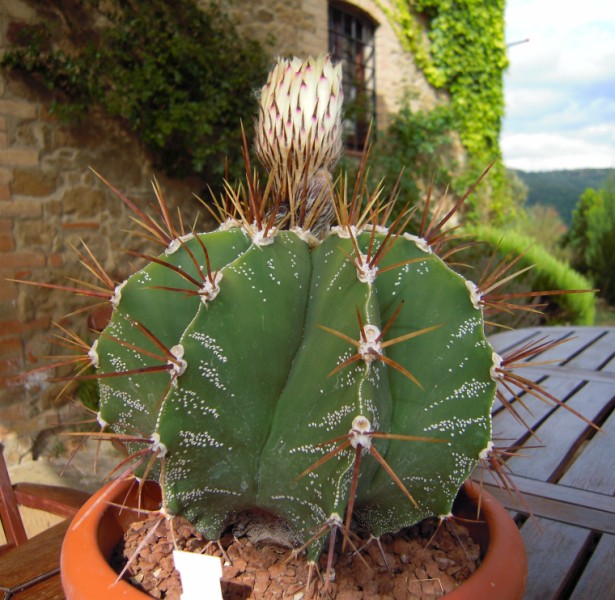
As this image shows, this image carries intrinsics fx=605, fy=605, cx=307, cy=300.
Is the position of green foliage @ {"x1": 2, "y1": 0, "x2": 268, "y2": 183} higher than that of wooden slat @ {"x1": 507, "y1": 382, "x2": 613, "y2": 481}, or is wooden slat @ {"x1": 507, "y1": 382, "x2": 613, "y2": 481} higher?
green foliage @ {"x1": 2, "y1": 0, "x2": 268, "y2": 183}

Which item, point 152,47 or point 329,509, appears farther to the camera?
point 152,47

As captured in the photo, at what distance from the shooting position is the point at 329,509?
0.66 metres

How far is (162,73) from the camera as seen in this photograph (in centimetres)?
346

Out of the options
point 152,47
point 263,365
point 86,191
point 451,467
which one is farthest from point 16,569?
point 152,47

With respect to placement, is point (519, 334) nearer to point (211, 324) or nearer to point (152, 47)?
point (211, 324)

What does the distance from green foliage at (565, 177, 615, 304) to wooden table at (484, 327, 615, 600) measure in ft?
21.9

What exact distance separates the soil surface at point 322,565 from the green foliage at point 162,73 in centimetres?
271

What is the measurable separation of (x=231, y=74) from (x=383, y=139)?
101 inches

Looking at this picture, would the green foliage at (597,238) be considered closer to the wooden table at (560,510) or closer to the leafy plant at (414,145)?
the leafy plant at (414,145)

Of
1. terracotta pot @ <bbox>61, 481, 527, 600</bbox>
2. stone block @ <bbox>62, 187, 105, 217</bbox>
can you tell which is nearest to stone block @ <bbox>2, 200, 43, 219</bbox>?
stone block @ <bbox>62, 187, 105, 217</bbox>

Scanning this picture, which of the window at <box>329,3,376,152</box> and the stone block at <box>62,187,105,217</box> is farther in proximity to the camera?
the window at <box>329,3,376,152</box>

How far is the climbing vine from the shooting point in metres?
6.37

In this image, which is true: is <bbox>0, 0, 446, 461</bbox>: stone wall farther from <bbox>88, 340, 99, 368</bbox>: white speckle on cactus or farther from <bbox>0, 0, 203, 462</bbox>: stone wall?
<bbox>88, 340, 99, 368</bbox>: white speckle on cactus

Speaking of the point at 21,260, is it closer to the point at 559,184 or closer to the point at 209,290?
the point at 209,290
